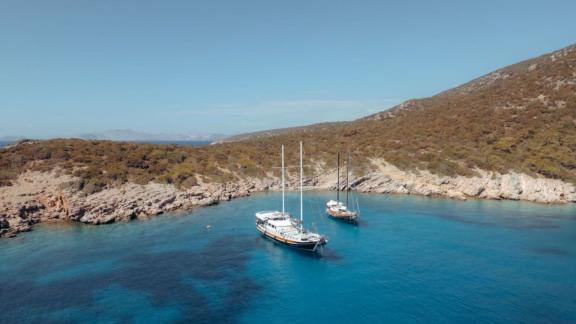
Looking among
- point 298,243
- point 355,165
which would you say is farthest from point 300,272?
point 355,165

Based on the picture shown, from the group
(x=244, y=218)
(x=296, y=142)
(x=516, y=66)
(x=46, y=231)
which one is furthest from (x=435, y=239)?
(x=516, y=66)

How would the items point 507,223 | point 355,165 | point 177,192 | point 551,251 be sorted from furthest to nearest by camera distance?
point 355,165, point 177,192, point 507,223, point 551,251

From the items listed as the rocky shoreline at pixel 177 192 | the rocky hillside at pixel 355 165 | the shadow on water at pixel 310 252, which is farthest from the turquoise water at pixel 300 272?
the rocky hillside at pixel 355 165

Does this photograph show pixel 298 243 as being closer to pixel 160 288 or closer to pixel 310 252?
pixel 310 252

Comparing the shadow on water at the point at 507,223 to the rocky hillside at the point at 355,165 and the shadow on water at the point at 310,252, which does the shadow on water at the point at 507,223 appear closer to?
the rocky hillside at the point at 355,165

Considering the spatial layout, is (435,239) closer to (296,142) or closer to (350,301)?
(350,301)
